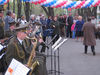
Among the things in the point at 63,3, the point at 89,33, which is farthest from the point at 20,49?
the point at 63,3

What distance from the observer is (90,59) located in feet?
38.0

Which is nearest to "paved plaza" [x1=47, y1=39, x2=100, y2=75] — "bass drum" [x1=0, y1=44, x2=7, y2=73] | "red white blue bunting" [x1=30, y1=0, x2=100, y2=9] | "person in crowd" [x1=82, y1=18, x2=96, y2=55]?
"person in crowd" [x1=82, y1=18, x2=96, y2=55]

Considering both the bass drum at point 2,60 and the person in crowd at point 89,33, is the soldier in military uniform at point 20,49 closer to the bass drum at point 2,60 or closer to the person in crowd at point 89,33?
the bass drum at point 2,60

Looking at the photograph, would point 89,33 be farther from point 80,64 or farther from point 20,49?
point 20,49

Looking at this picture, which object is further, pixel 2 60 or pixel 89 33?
pixel 89 33

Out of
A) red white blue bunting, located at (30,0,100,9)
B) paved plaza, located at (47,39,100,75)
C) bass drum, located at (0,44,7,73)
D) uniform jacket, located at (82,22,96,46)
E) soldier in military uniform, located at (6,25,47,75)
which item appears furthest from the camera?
red white blue bunting, located at (30,0,100,9)

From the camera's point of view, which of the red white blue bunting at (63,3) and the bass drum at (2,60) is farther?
the red white blue bunting at (63,3)

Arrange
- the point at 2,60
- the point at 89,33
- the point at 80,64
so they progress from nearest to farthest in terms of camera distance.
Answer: the point at 2,60 < the point at 80,64 < the point at 89,33

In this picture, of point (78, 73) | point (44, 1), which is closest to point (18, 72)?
point (78, 73)

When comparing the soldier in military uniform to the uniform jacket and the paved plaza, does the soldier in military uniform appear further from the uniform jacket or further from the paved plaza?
the uniform jacket

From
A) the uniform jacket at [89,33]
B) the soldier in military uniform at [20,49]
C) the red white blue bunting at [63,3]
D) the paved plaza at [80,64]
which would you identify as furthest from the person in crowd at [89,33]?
the soldier in military uniform at [20,49]

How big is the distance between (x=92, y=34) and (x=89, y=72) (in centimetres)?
377

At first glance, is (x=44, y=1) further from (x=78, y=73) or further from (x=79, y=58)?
(x=78, y=73)

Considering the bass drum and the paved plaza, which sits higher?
the bass drum
